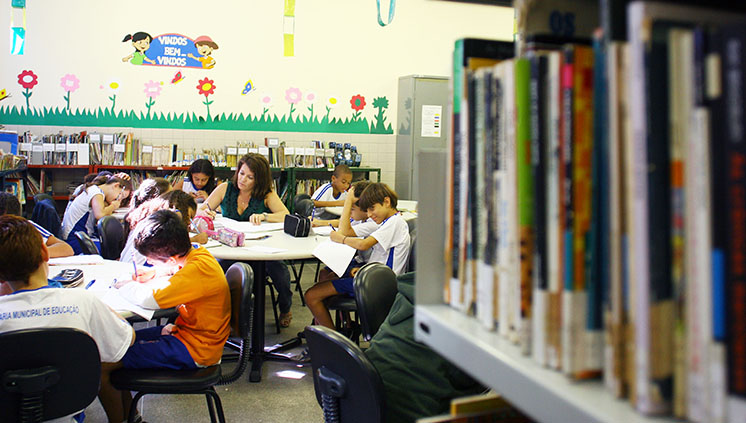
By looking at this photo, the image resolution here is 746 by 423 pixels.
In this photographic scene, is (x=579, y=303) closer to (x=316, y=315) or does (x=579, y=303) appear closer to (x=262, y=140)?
(x=316, y=315)

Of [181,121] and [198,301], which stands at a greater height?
[181,121]

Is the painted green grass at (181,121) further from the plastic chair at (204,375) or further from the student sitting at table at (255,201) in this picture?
the plastic chair at (204,375)

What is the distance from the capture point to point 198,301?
2643 mm

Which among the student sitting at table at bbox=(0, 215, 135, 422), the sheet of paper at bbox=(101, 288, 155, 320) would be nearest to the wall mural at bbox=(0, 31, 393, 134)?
the sheet of paper at bbox=(101, 288, 155, 320)

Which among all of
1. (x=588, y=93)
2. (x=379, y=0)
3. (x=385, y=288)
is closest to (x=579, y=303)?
(x=588, y=93)

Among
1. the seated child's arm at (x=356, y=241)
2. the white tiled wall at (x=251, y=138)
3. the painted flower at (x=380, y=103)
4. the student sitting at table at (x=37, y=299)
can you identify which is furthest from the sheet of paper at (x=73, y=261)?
the painted flower at (x=380, y=103)

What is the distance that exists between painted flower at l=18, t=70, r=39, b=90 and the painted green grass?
11.4 inches

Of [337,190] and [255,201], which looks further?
[337,190]

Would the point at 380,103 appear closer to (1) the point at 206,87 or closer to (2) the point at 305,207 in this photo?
(1) the point at 206,87

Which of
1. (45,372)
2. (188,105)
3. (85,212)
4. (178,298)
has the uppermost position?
(188,105)

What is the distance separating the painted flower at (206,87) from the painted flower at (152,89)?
1.57 ft

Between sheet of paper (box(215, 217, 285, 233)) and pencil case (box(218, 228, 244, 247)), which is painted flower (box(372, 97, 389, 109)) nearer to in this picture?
sheet of paper (box(215, 217, 285, 233))

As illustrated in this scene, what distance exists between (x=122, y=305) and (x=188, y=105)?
558 centimetres

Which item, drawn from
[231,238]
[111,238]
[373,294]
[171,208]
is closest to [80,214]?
[111,238]
